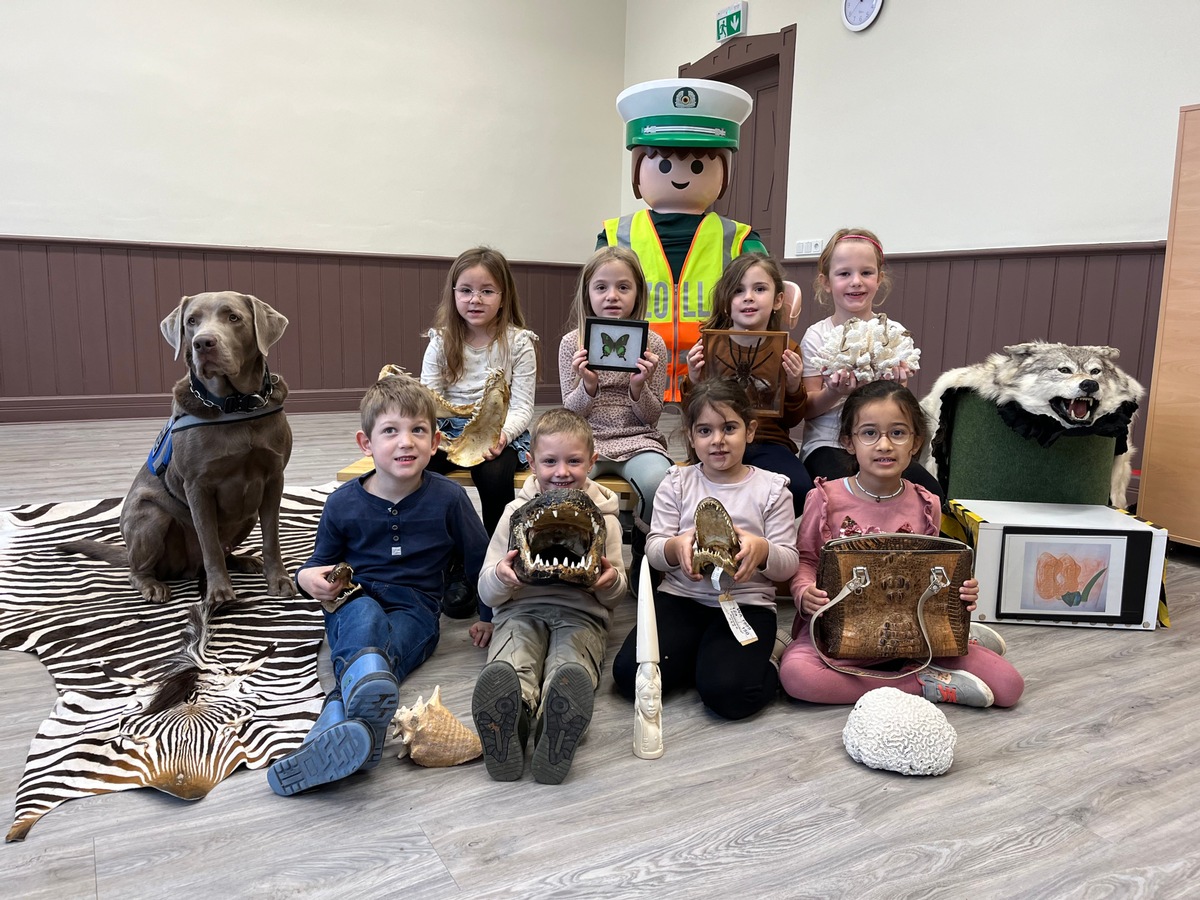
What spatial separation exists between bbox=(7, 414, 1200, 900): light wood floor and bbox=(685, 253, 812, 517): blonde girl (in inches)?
29.6

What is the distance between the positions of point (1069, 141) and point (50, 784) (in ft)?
13.9

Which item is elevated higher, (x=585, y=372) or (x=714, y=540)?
(x=585, y=372)

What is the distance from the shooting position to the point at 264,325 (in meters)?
2.40

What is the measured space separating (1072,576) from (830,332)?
3.15 feet

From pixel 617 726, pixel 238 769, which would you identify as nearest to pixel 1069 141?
pixel 617 726

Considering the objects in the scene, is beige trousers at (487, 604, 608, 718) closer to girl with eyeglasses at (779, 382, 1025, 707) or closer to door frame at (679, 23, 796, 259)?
girl with eyeglasses at (779, 382, 1025, 707)

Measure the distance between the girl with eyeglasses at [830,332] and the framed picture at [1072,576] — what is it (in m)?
0.31

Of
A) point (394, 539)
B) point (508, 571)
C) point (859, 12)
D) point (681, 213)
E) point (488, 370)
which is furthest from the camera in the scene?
point (859, 12)

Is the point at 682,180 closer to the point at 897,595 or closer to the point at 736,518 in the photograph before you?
the point at 736,518

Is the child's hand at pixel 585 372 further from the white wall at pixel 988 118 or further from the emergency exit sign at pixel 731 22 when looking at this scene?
the emergency exit sign at pixel 731 22

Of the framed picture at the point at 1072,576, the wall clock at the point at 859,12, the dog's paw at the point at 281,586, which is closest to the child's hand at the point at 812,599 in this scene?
the framed picture at the point at 1072,576

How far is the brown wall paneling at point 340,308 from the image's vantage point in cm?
381

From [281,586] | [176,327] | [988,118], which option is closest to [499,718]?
[281,586]

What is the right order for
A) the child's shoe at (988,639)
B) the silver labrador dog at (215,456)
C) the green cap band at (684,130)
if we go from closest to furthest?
the child's shoe at (988,639)
the silver labrador dog at (215,456)
the green cap band at (684,130)
